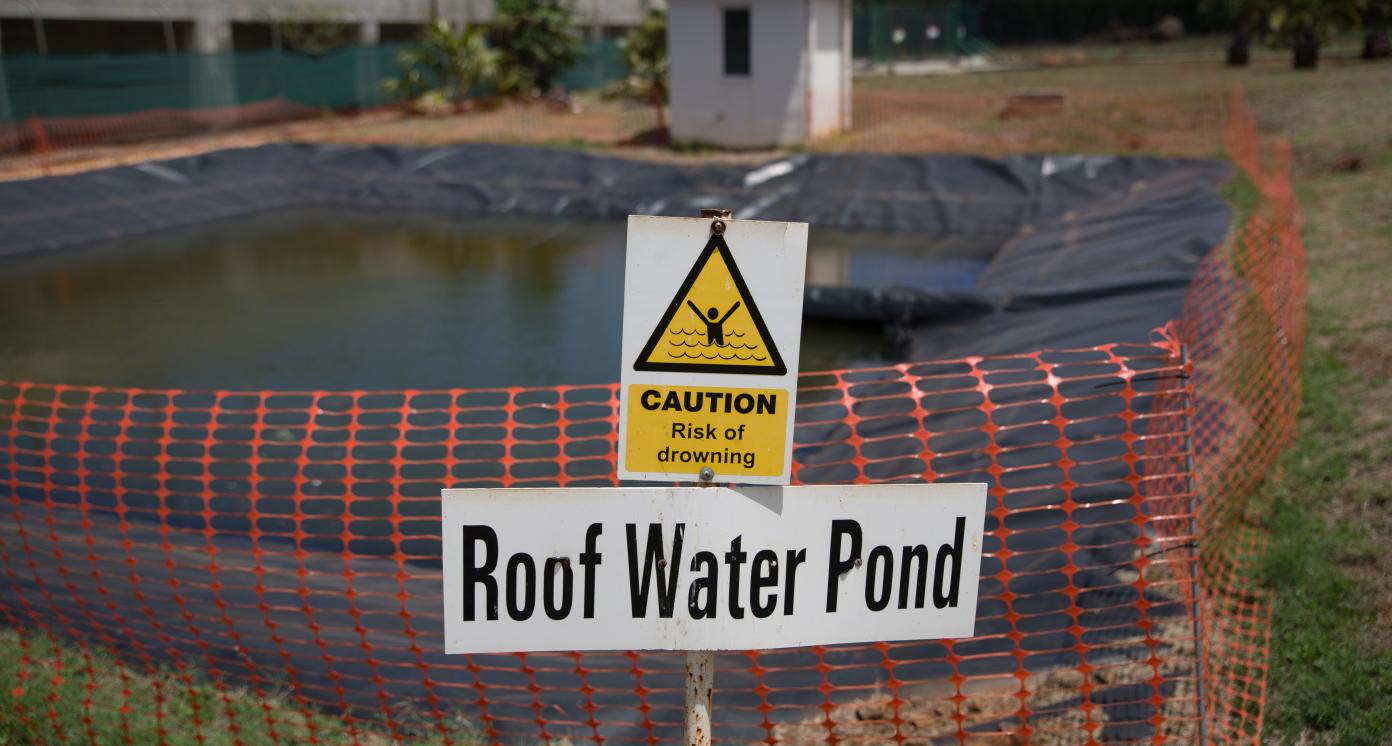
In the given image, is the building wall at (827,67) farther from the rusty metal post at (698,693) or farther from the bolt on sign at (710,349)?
the rusty metal post at (698,693)

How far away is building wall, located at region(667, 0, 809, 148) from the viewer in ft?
68.7

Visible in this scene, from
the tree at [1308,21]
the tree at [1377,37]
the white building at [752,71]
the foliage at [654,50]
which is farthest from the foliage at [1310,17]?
the foliage at [654,50]

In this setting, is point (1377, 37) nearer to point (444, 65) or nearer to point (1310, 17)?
point (1310, 17)

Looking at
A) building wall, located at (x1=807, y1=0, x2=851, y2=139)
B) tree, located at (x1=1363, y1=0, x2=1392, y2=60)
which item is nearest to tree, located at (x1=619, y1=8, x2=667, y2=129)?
building wall, located at (x1=807, y1=0, x2=851, y2=139)

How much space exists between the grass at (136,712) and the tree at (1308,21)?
27831mm

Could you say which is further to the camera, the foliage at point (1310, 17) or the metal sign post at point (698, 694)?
the foliage at point (1310, 17)

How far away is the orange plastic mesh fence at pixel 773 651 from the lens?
12.9ft

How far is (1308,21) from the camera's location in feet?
85.1

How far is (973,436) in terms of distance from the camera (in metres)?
6.40

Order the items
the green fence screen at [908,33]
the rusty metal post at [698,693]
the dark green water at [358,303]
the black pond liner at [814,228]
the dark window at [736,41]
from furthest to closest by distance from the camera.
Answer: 1. the green fence screen at [908,33]
2. the dark window at [736,41]
3. the dark green water at [358,303]
4. the black pond liner at [814,228]
5. the rusty metal post at [698,693]

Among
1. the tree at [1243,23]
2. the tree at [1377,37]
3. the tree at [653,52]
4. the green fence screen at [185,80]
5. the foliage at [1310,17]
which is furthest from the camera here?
the tree at [1243,23]

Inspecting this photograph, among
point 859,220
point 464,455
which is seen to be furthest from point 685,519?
point 859,220

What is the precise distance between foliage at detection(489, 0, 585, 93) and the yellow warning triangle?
27.6 meters

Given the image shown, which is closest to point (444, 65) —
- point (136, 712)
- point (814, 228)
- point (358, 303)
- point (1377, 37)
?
point (814, 228)
